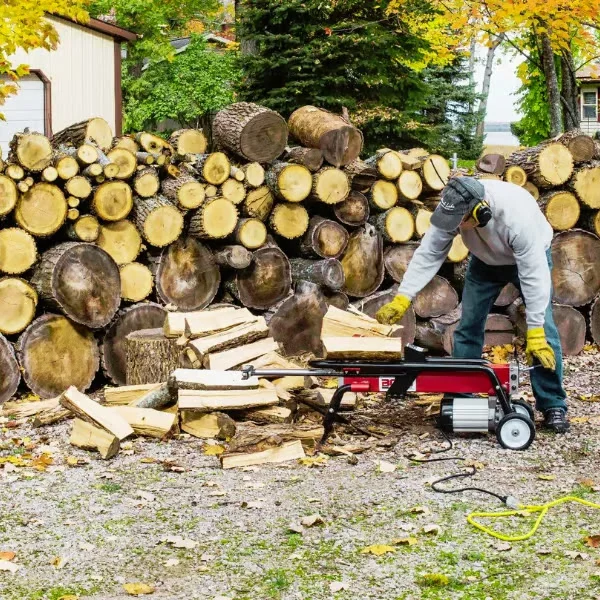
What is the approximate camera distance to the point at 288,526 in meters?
4.80

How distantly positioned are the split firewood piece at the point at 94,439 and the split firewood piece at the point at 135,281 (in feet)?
6.58

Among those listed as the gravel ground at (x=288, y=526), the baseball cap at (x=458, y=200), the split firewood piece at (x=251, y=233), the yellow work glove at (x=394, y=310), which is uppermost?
the baseball cap at (x=458, y=200)

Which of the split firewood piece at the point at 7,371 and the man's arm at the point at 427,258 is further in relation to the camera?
the split firewood piece at the point at 7,371

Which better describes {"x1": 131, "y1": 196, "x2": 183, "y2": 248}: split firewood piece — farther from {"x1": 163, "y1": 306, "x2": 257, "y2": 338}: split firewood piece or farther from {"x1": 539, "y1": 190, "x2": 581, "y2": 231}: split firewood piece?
{"x1": 539, "y1": 190, "x2": 581, "y2": 231}: split firewood piece

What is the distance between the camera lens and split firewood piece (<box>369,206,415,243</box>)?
909cm

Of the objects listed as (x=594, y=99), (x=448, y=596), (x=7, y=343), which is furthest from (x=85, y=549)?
(x=594, y=99)

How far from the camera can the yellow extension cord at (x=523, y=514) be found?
15.1 ft

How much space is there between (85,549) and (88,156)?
4.14 metres

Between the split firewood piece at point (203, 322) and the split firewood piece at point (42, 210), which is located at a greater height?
the split firewood piece at point (42, 210)

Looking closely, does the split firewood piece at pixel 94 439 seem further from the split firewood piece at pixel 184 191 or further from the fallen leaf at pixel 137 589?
the split firewood piece at pixel 184 191

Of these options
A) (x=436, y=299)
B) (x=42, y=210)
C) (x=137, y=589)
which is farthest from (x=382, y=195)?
(x=137, y=589)

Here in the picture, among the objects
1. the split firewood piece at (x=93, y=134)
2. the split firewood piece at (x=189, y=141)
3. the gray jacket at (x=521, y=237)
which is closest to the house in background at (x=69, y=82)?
the split firewood piece at (x=93, y=134)

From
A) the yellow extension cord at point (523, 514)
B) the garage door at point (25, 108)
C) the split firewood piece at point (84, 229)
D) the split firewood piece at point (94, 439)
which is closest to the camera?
the yellow extension cord at point (523, 514)

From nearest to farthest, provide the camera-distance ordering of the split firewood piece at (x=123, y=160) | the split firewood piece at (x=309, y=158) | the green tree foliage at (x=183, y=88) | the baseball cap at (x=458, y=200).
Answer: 1. the baseball cap at (x=458, y=200)
2. the split firewood piece at (x=123, y=160)
3. the split firewood piece at (x=309, y=158)
4. the green tree foliage at (x=183, y=88)
